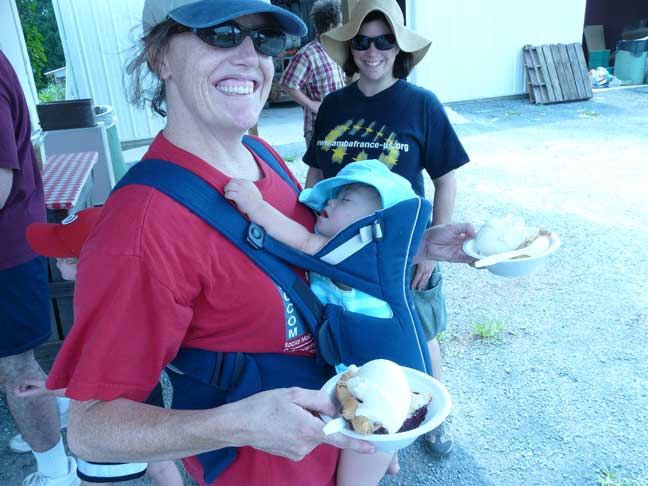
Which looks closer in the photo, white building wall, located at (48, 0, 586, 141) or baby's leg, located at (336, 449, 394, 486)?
baby's leg, located at (336, 449, 394, 486)

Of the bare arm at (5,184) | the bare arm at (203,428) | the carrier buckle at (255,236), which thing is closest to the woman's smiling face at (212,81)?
the carrier buckle at (255,236)

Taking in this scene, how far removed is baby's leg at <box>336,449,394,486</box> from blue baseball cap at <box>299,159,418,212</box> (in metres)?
0.76

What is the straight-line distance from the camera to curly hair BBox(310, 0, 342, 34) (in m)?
4.84

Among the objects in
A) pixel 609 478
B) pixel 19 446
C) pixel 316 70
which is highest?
pixel 316 70

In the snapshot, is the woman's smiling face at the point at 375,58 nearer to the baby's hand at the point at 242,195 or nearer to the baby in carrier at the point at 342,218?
the baby in carrier at the point at 342,218

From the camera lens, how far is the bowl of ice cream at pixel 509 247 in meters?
1.66

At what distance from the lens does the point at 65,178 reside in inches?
148

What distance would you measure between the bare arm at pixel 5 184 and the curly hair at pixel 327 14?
3454 millimetres

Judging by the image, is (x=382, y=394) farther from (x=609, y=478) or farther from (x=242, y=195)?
(x=609, y=478)

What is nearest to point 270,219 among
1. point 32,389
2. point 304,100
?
point 32,389

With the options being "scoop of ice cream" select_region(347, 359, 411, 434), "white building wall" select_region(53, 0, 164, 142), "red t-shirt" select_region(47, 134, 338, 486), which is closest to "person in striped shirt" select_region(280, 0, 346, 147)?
"red t-shirt" select_region(47, 134, 338, 486)

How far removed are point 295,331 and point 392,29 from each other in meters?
2.13

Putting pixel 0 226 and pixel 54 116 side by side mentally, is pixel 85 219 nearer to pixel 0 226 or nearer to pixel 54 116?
pixel 0 226

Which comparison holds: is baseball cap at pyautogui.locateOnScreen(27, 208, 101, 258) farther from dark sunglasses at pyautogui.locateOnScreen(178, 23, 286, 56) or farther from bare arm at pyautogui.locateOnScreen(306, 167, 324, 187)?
bare arm at pyautogui.locateOnScreen(306, 167, 324, 187)
